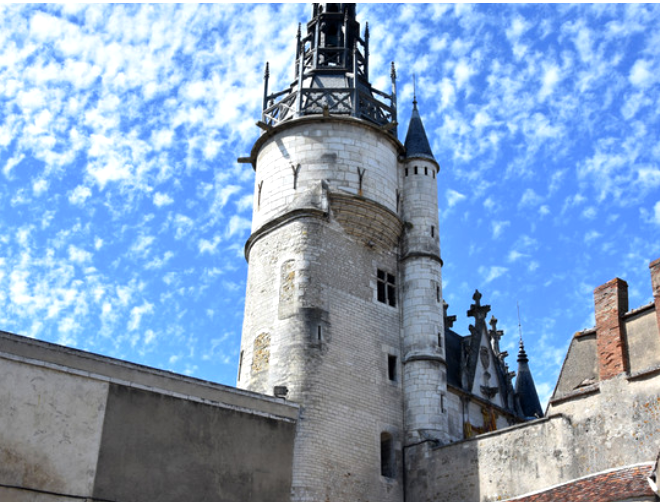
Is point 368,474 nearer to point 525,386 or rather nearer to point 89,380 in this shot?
point 89,380

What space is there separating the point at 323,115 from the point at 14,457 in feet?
51.3

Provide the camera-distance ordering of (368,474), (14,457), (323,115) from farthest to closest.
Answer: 1. (323,115)
2. (368,474)
3. (14,457)

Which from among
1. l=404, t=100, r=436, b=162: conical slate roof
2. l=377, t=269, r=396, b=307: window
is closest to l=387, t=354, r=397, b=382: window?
l=377, t=269, r=396, b=307: window

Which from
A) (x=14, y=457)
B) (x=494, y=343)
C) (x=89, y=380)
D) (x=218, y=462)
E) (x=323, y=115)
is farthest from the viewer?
(x=494, y=343)

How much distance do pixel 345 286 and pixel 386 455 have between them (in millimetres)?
5533

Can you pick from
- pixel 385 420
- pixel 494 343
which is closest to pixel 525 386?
pixel 494 343

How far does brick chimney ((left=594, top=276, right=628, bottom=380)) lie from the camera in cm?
1962

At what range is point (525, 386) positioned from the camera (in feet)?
127

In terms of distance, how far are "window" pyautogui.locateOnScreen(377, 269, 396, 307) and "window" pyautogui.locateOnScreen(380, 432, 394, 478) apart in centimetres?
464

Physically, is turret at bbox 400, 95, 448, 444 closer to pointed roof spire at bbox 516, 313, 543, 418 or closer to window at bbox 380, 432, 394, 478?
window at bbox 380, 432, 394, 478

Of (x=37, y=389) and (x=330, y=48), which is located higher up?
(x=330, y=48)

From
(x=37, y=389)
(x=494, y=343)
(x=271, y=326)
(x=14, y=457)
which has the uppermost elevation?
(x=494, y=343)

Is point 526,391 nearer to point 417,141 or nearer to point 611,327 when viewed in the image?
point 417,141

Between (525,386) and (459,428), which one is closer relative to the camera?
(459,428)
